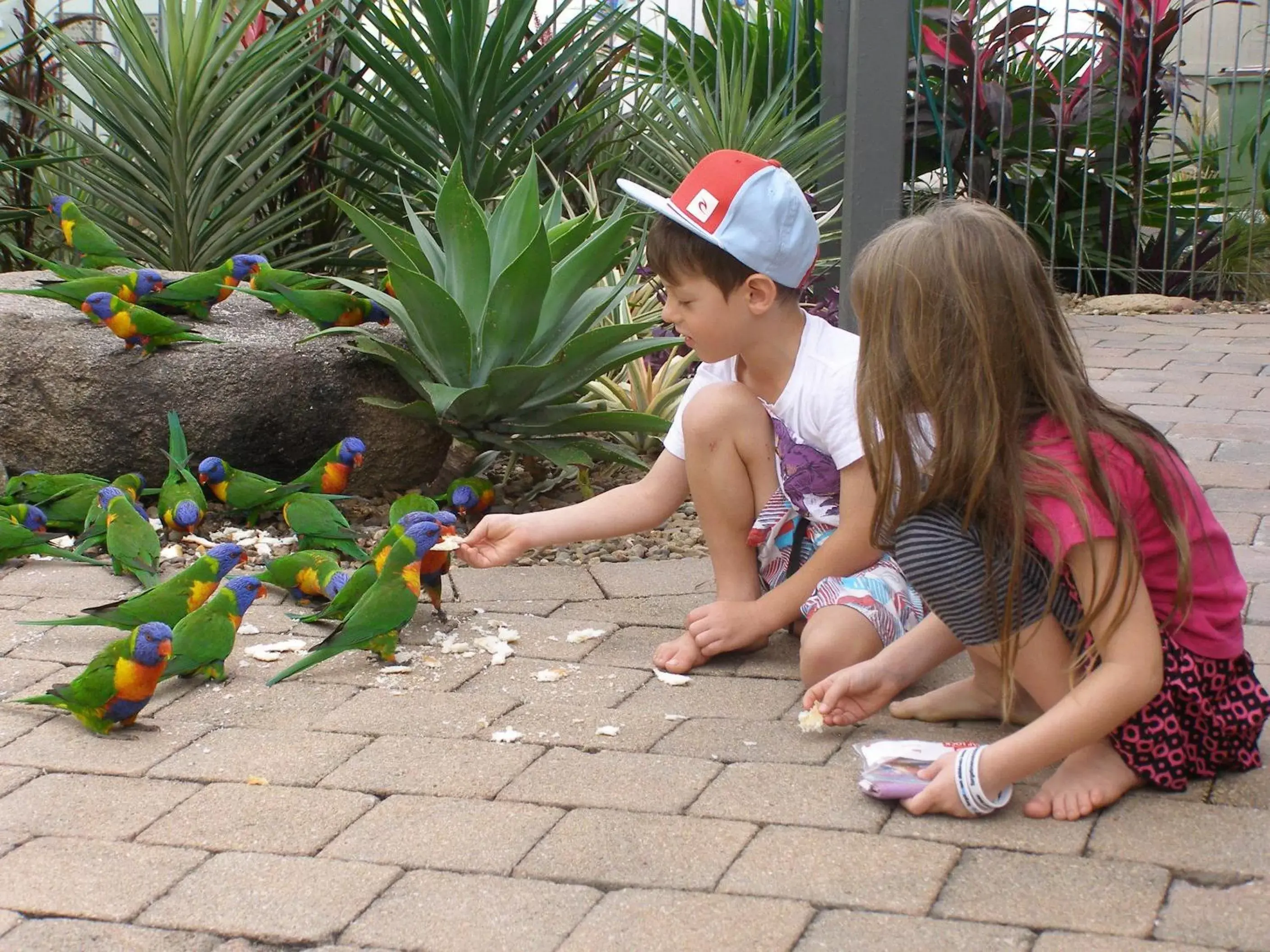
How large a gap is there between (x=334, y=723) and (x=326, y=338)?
70.8 inches

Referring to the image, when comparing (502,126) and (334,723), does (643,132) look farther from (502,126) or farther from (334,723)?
(334,723)

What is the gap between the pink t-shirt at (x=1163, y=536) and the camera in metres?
1.78

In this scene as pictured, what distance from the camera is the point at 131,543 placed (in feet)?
10.1

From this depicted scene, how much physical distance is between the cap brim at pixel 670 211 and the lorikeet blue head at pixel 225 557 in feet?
3.48

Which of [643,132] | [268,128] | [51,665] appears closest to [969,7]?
[643,132]

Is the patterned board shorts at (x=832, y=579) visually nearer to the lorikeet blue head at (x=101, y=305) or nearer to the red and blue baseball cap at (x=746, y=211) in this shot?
the red and blue baseball cap at (x=746, y=211)

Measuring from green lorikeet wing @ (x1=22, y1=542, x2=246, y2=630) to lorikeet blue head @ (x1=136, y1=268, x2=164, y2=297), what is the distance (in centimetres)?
141

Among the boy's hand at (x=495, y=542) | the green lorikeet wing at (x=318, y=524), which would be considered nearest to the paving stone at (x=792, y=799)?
the boy's hand at (x=495, y=542)

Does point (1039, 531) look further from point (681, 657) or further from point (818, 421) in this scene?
point (681, 657)

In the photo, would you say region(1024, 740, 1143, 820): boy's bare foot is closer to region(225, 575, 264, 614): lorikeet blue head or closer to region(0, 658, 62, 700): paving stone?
Answer: region(225, 575, 264, 614): lorikeet blue head

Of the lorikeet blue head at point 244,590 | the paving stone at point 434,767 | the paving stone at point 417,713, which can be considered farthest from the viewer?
the lorikeet blue head at point 244,590

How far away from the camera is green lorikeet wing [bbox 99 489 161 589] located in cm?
308

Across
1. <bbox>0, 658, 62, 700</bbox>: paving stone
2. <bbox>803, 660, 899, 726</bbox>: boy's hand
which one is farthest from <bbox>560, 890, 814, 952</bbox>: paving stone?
<bbox>0, 658, 62, 700</bbox>: paving stone

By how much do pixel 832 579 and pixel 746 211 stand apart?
0.67 m
